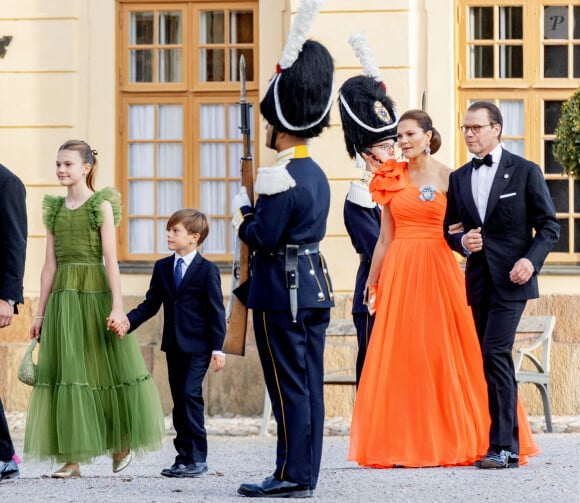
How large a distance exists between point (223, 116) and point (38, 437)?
544 cm

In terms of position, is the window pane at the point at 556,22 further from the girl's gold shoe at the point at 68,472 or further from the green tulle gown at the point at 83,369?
the girl's gold shoe at the point at 68,472

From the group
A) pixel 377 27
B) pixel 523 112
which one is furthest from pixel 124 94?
pixel 523 112

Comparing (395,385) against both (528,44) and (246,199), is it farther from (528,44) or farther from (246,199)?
(528,44)

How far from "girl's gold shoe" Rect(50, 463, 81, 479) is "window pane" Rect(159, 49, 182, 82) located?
5.55 m

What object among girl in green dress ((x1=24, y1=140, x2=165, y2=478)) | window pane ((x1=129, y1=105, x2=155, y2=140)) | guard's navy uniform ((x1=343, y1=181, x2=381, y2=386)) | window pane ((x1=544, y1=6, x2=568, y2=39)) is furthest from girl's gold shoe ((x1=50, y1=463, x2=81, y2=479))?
window pane ((x1=544, y1=6, x2=568, y2=39))

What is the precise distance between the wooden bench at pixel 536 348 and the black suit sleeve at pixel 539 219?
320cm

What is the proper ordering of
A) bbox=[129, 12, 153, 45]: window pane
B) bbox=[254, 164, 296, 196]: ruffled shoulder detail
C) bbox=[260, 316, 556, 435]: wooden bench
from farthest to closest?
bbox=[129, 12, 153, 45]: window pane, bbox=[260, 316, 556, 435]: wooden bench, bbox=[254, 164, 296, 196]: ruffled shoulder detail

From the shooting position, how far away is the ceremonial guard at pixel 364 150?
9.10 metres

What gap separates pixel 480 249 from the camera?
823cm

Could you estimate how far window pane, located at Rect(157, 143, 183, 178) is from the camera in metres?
13.3

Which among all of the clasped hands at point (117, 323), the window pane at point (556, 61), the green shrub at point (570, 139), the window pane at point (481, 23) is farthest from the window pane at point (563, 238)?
the clasped hands at point (117, 323)

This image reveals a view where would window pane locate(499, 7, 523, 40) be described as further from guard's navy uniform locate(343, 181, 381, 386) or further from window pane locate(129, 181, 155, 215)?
guard's navy uniform locate(343, 181, 381, 386)

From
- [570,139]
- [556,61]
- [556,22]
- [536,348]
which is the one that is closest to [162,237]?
[536,348]

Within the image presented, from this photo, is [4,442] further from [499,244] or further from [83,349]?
[499,244]
